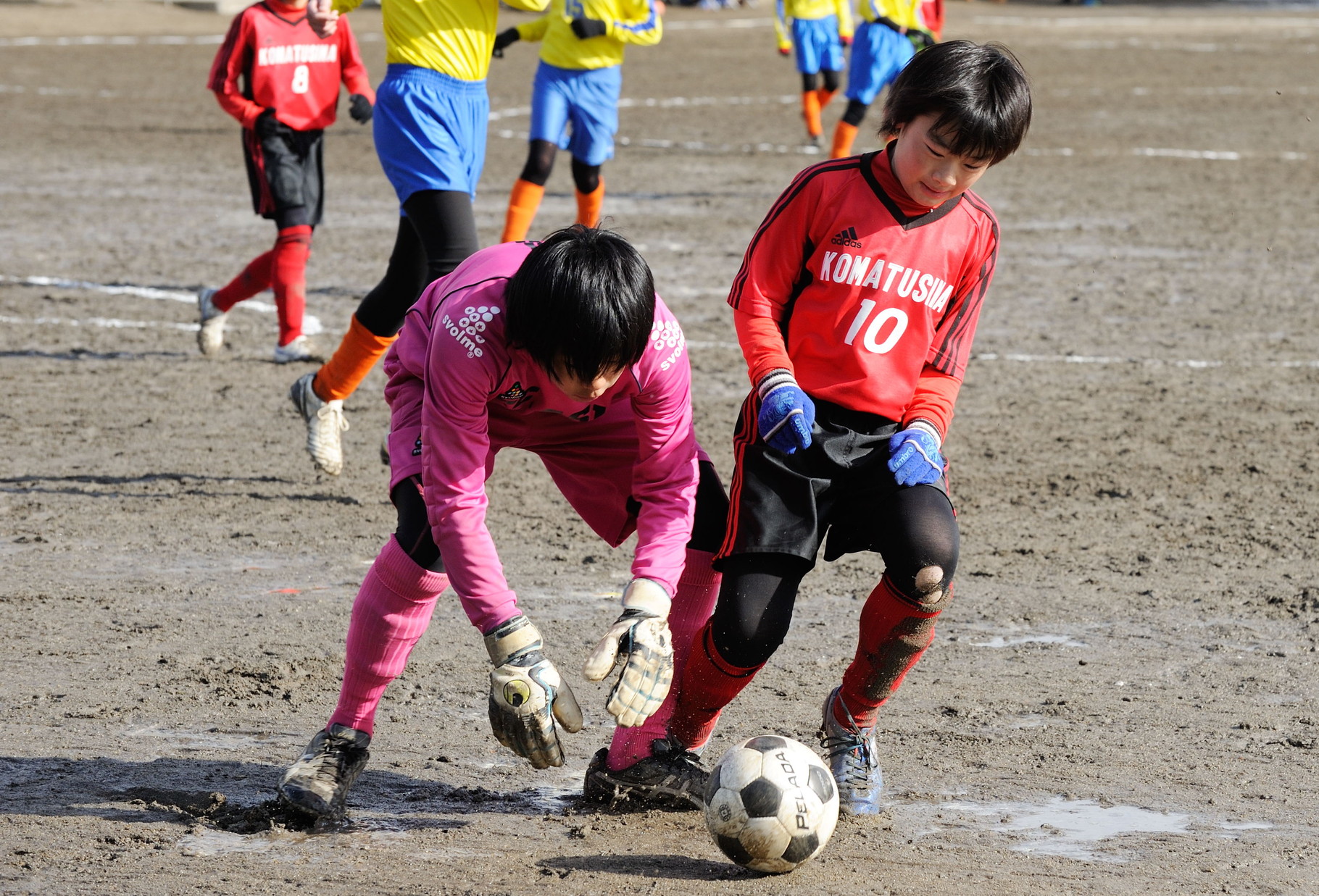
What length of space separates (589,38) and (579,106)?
0.41 metres

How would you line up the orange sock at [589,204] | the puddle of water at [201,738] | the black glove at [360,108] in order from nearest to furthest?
the puddle of water at [201,738], the black glove at [360,108], the orange sock at [589,204]

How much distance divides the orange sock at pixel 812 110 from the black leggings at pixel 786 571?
1223cm

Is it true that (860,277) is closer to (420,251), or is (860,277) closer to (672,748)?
(672,748)

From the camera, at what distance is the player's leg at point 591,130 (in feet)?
31.0

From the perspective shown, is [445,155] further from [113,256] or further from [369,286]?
[113,256]

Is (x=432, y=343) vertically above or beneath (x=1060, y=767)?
above

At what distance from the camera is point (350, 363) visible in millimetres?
5766

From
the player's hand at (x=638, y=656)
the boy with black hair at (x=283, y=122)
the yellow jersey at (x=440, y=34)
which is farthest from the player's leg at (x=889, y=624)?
the boy with black hair at (x=283, y=122)

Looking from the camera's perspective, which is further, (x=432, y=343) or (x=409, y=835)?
(x=409, y=835)

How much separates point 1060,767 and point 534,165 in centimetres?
590

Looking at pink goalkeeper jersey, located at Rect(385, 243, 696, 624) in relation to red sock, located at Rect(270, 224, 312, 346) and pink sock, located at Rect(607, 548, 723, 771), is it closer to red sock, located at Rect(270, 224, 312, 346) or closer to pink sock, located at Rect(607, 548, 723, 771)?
pink sock, located at Rect(607, 548, 723, 771)

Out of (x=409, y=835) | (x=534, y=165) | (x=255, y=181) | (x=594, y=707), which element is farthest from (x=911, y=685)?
(x=534, y=165)

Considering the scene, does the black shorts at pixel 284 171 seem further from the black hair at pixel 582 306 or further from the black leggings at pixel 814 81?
the black leggings at pixel 814 81

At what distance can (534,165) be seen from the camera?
898 centimetres
